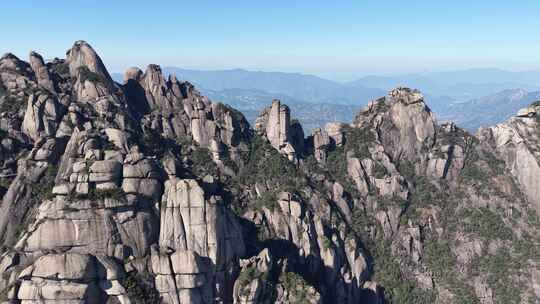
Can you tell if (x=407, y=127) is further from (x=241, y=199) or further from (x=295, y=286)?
(x=295, y=286)

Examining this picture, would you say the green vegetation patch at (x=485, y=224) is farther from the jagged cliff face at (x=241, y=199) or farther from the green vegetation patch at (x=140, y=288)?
the green vegetation patch at (x=140, y=288)

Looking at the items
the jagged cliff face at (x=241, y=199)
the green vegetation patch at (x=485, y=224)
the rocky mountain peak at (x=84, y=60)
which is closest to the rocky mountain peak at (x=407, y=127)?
the jagged cliff face at (x=241, y=199)

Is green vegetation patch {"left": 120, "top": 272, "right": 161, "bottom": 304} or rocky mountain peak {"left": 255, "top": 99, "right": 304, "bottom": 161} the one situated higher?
rocky mountain peak {"left": 255, "top": 99, "right": 304, "bottom": 161}

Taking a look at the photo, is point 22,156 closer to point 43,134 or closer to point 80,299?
point 43,134

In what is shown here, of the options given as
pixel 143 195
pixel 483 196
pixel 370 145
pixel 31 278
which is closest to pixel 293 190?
pixel 370 145

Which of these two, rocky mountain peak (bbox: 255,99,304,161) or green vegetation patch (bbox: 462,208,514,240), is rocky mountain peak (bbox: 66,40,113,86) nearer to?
rocky mountain peak (bbox: 255,99,304,161)

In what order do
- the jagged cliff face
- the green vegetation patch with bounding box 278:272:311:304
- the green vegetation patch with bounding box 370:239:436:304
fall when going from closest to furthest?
the jagged cliff face < the green vegetation patch with bounding box 278:272:311:304 < the green vegetation patch with bounding box 370:239:436:304

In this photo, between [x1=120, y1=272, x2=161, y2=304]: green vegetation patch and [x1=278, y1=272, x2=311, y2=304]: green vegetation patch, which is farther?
[x1=278, y1=272, x2=311, y2=304]: green vegetation patch

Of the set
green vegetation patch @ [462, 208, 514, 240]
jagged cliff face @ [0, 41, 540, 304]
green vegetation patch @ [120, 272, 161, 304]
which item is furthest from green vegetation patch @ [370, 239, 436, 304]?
green vegetation patch @ [120, 272, 161, 304]
